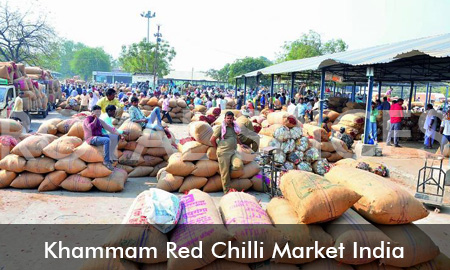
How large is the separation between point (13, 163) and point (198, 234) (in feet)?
15.6

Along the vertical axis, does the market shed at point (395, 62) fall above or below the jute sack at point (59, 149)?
above

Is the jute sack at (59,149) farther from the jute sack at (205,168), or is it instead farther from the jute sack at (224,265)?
the jute sack at (224,265)

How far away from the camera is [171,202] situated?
332 cm

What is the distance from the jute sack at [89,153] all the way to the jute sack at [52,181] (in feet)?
1.45

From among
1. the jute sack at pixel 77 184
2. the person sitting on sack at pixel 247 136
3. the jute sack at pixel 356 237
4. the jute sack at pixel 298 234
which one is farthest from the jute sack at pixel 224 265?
the jute sack at pixel 77 184

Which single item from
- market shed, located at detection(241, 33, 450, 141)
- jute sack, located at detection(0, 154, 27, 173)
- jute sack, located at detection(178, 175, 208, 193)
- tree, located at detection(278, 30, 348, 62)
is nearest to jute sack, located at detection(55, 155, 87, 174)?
jute sack, located at detection(0, 154, 27, 173)

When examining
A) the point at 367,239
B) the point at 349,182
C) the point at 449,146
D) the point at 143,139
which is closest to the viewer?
the point at 367,239

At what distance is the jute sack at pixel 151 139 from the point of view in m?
7.55

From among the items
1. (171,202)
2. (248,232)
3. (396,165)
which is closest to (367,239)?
(248,232)

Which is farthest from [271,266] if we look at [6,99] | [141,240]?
A: [6,99]

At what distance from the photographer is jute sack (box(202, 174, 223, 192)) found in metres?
6.44

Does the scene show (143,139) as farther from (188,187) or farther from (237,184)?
(237,184)

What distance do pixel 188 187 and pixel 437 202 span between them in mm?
4359

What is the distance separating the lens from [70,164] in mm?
6203
